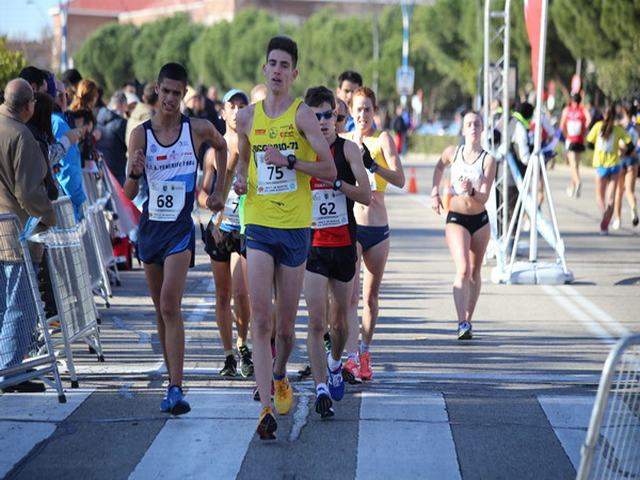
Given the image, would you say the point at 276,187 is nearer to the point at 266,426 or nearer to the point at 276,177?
the point at 276,177

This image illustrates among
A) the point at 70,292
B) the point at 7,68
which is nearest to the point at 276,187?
the point at 70,292

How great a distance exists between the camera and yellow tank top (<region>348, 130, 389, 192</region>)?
920 cm

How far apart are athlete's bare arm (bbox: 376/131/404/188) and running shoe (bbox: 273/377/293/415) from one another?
1778mm

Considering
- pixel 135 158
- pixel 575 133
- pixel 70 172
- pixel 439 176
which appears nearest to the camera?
pixel 135 158

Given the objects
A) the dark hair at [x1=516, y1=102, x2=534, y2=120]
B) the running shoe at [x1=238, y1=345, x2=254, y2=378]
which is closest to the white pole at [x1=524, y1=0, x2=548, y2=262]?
the dark hair at [x1=516, y1=102, x2=534, y2=120]

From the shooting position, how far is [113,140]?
1616cm

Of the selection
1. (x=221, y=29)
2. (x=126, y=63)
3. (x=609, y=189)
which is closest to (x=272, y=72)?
(x=609, y=189)

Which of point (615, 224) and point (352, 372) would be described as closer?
point (352, 372)

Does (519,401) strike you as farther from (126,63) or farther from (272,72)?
(126,63)

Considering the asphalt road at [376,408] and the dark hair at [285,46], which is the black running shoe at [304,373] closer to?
the asphalt road at [376,408]

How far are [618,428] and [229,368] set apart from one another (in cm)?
389

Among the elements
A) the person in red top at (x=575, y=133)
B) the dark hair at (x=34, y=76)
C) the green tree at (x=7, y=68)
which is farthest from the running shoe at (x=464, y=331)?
the person in red top at (x=575, y=133)

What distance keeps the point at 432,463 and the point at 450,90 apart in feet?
298

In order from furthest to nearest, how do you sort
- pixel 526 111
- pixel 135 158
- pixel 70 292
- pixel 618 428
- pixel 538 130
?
pixel 526 111 < pixel 538 130 < pixel 70 292 < pixel 135 158 < pixel 618 428
